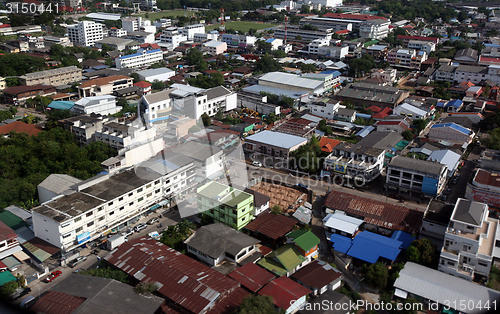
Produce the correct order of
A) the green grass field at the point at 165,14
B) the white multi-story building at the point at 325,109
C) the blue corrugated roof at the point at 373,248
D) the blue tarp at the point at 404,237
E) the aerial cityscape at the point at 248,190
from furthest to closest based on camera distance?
the green grass field at the point at 165,14 < the white multi-story building at the point at 325,109 < the blue tarp at the point at 404,237 < the blue corrugated roof at the point at 373,248 < the aerial cityscape at the point at 248,190

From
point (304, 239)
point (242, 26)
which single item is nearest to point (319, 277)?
point (304, 239)

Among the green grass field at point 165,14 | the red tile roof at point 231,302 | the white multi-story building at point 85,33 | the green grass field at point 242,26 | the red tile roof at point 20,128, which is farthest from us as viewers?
the green grass field at point 165,14

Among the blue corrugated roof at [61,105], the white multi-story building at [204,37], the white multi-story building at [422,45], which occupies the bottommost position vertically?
the blue corrugated roof at [61,105]

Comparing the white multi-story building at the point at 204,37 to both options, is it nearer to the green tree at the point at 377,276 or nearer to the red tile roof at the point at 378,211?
the red tile roof at the point at 378,211

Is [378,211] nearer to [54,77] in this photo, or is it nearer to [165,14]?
[54,77]

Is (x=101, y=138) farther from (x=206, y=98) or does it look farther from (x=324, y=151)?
(x=324, y=151)

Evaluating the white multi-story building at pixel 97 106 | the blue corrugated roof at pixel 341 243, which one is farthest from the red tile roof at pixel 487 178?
the white multi-story building at pixel 97 106
